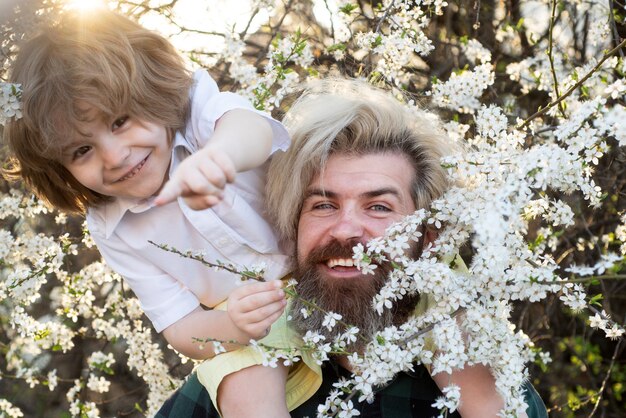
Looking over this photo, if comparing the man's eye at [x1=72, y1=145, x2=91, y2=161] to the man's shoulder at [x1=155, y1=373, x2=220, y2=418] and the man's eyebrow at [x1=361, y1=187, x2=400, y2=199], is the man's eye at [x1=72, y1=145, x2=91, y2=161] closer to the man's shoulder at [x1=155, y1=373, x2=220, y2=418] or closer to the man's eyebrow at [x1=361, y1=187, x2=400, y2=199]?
the man's eyebrow at [x1=361, y1=187, x2=400, y2=199]

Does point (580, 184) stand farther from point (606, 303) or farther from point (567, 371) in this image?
point (567, 371)

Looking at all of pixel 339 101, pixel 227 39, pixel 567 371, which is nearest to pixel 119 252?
pixel 339 101

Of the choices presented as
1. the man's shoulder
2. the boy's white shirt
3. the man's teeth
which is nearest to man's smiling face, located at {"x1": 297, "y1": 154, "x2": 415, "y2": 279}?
the man's teeth

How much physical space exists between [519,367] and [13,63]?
1.38m

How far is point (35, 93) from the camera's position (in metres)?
2.03

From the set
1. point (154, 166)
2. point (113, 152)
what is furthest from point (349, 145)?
point (113, 152)

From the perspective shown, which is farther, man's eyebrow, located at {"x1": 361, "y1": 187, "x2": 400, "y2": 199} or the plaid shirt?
the plaid shirt

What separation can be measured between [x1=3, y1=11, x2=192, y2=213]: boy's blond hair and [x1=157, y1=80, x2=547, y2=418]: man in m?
0.34

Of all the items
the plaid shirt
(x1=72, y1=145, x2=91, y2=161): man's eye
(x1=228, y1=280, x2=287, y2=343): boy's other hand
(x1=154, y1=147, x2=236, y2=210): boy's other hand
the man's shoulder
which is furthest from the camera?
the man's shoulder

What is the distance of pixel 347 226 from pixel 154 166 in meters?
0.48

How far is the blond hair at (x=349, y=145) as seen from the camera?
221cm

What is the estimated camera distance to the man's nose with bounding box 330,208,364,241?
6.77 feet

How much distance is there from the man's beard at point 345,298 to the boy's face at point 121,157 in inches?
17.0

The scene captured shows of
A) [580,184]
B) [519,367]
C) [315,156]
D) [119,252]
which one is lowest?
[119,252]
